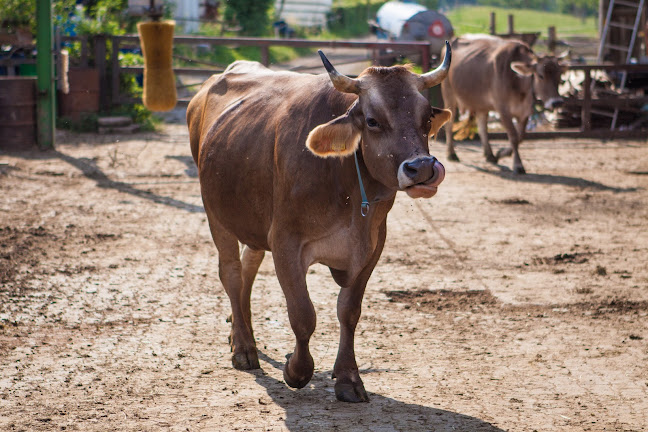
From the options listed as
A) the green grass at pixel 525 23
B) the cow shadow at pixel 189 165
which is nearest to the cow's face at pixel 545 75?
the cow shadow at pixel 189 165

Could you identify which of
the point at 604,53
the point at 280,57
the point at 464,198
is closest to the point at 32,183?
the point at 464,198

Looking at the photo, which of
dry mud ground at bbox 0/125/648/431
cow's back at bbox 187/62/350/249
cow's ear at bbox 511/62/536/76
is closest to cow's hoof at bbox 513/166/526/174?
cow's ear at bbox 511/62/536/76

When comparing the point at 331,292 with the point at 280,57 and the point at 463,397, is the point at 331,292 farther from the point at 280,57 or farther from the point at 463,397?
the point at 280,57

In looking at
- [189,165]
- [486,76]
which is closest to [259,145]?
[189,165]

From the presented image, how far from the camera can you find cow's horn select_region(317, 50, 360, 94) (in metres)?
4.17

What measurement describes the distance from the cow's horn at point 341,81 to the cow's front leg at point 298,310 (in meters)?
0.83

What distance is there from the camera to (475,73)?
13.2 meters

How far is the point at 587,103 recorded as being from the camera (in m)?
15.4

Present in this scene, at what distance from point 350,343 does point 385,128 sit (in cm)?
118

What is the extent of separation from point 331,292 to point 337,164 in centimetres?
230

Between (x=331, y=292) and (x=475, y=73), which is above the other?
(x=475, y=73)

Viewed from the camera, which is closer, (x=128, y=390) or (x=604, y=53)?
(x=128, y=390)

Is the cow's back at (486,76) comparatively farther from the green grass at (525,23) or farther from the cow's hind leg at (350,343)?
the green grass at (525,23)

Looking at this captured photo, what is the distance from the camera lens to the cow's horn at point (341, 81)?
13.7 feet
